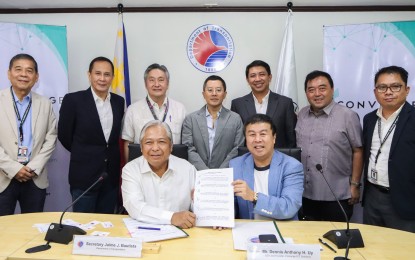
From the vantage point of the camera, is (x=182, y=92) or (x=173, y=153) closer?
(x=173, y=153)

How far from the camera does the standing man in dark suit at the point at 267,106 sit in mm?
3037

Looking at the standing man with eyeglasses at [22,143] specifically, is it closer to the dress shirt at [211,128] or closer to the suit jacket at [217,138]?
the suit jacket at [217,138]

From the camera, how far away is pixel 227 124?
115 inches

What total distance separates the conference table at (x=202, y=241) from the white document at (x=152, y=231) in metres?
0.03

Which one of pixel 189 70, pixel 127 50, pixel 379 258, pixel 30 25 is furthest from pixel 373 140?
pixel 30 25

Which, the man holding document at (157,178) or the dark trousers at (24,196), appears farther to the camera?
the dark trousers at (24,196)

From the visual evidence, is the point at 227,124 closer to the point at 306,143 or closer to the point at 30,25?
the point at 306,143

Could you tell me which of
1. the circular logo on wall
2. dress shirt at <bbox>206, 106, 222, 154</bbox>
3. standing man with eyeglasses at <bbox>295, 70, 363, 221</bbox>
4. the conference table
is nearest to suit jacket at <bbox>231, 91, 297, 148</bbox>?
standing man with eyeglasses at <bbox>295, 70, 363, 221</bbox>

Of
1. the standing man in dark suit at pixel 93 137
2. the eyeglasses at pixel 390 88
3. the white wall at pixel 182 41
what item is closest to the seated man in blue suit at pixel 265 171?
the eyeglasses at pixel 390 88

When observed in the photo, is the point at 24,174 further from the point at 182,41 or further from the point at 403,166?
the point at 403,166

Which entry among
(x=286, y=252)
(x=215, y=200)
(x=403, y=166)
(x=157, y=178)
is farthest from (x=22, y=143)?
(x=403, y=166)

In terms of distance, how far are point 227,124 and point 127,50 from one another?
5.77 feet

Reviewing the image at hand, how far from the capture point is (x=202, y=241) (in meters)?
1.70

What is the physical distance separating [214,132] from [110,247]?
162 cm
